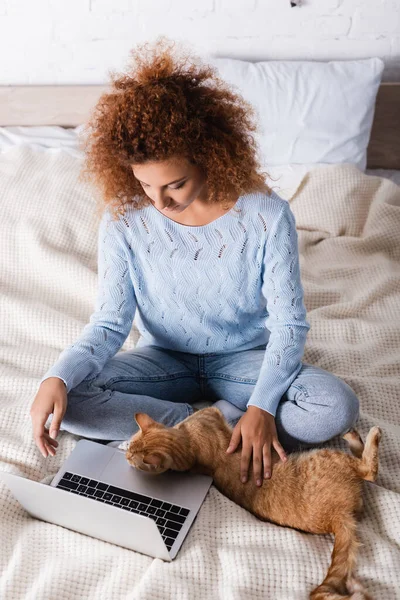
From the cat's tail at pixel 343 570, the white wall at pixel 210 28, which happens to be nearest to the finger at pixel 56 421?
the cat's tail at pixel 343 570

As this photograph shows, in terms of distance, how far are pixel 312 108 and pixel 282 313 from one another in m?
0.99

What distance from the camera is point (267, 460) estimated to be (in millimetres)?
1263

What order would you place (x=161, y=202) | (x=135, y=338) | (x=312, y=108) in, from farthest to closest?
(x=312, y=108) < (x=135, y=338) < (x=161, y=202)

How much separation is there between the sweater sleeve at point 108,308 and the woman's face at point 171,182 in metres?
0.18

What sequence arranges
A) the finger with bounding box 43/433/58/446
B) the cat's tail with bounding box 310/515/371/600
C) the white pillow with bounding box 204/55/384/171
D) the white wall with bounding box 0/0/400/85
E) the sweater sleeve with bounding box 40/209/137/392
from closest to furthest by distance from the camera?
the cat's tail with bounding box 310/515/371/600, the finger with bounding box 43/433/58/446, the sweater sleeve with bounding box 40/209/137/392, the white pillow with bounding box 204/55/384/171, the white wall with bounding box 0/0/400/85

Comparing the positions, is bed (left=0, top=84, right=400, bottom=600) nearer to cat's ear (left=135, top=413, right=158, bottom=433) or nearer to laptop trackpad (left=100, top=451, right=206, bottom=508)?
laptop trackpad (left=100, top=451, right=206, bottom=508)

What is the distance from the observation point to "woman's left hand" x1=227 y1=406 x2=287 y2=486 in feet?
4.13

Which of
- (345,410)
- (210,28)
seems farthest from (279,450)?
(210,28)

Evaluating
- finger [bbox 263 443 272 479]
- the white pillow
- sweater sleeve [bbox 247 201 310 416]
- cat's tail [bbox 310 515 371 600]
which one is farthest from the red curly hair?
the white pillow

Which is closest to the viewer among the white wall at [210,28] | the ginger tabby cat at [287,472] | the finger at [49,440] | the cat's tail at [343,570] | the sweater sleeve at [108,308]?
the cat's tail at [343,570]

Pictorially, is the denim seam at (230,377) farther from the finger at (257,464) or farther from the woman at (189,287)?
the finger at (257,464)

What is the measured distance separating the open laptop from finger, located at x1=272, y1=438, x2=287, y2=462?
0.46 ft

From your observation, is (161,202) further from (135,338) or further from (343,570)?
(343,570)

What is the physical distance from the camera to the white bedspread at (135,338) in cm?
116
